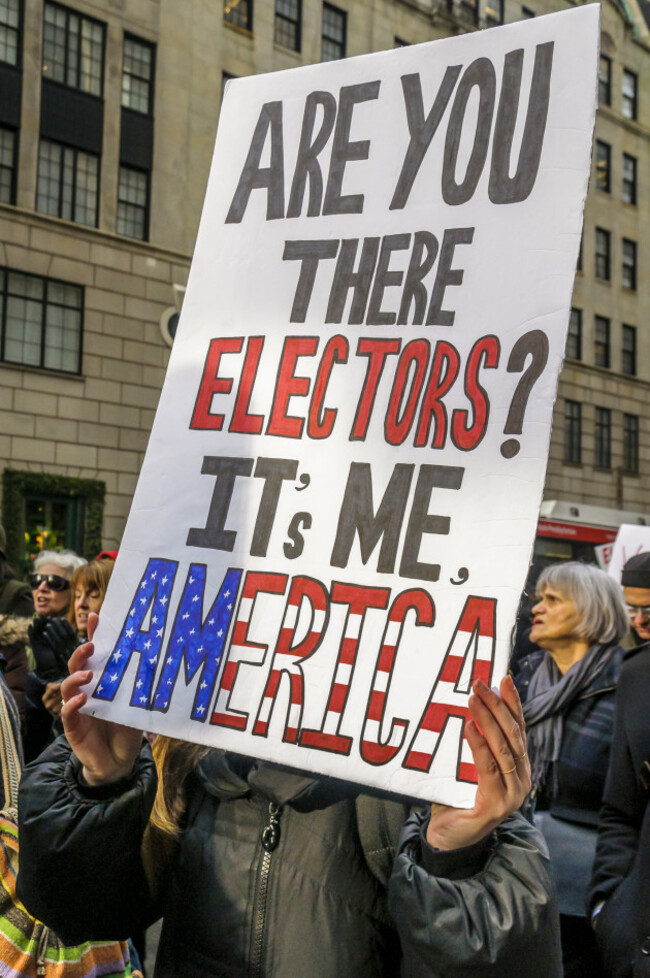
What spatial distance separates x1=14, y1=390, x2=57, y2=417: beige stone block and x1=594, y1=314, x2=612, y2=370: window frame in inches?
672

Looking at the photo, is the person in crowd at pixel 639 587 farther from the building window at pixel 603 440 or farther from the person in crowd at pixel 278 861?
the building window at pixel 603 440

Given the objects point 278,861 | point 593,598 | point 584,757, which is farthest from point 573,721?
point 278,861

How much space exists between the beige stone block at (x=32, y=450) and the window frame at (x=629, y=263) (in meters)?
19.2

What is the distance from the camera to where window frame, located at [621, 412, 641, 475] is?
2942cm

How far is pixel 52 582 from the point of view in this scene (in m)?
5.76

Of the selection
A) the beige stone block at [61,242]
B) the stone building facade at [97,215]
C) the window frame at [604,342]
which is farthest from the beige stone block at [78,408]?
the window frame at [604,342]

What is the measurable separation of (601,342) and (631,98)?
8.08 metres

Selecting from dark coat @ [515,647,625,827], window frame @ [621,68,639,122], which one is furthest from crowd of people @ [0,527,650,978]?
window frame @ [621,68,639,122]

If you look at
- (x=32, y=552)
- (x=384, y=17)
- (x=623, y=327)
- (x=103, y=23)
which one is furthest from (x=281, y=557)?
(x=623, y=327)

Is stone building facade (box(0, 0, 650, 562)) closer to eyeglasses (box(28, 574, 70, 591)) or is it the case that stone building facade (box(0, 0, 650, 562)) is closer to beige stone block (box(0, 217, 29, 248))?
beige stone block (box(0, 217, 29, 248))

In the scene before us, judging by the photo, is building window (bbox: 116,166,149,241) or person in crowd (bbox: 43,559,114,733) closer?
person in crowd (bbox: 43,559,114,733)

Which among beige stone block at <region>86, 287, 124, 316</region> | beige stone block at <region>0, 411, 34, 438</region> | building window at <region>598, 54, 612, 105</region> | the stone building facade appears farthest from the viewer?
building window at <region>598, 54, 612, 105</region>

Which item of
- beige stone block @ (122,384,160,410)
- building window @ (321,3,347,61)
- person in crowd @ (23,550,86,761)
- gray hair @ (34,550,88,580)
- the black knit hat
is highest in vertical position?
building window @ (321,3,347,61)

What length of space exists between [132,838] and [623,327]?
29.8 metres
